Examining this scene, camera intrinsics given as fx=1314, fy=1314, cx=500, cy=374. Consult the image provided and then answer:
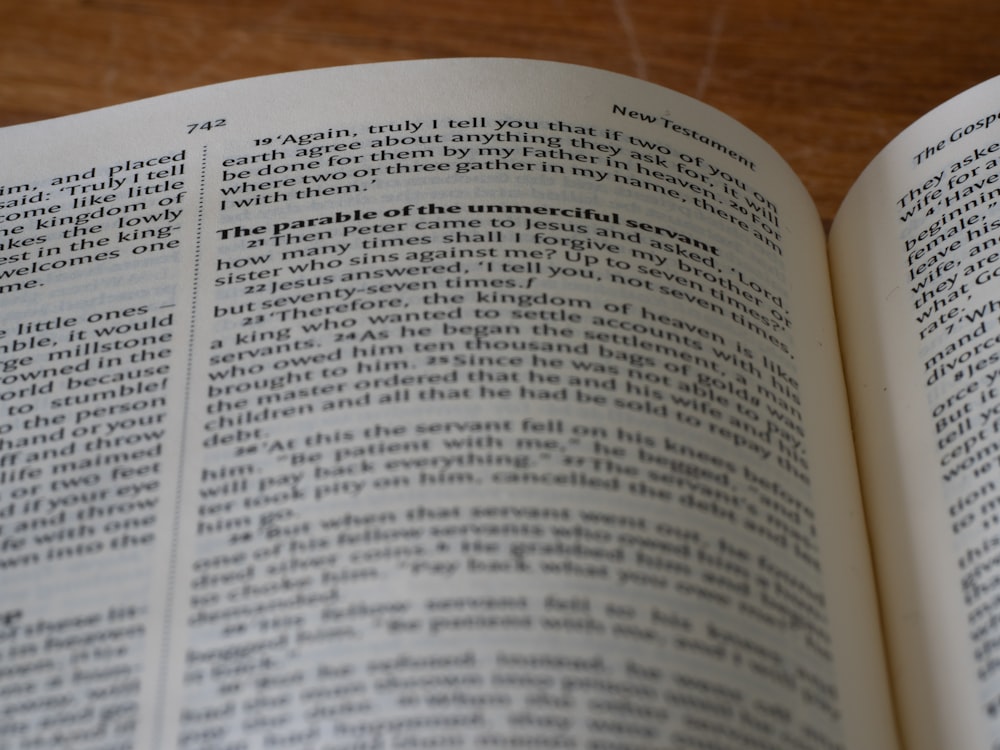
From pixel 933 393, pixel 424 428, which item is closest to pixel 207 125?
pixel 424 428

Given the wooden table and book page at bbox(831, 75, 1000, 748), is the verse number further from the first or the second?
book page at bbox(831, 75, 1000, 748)

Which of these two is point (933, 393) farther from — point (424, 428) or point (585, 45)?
point (585, 45)

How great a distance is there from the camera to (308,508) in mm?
518

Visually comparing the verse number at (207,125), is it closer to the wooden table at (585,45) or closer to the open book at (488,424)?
the open book at (488,424)

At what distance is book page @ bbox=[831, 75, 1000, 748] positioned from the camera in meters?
0.53

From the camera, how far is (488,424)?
0.53 metres

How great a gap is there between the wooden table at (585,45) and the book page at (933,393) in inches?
5.2

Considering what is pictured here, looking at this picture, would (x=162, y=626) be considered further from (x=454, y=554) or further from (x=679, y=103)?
(x=679, y=103)

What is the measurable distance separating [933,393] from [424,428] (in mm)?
226

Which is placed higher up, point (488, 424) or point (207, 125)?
point (207, 125)

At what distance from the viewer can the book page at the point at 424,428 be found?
492 millimetres

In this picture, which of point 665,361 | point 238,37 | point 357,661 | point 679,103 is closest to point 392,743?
point 357,661

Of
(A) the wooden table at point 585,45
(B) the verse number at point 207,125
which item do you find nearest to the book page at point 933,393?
(A) the wooden table at point 585,45

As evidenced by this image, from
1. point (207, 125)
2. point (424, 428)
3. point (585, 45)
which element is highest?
point (585, 45)
